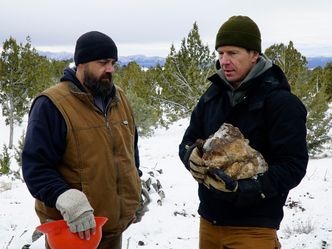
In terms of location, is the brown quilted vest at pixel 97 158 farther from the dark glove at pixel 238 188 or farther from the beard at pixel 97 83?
A: the dark glove at pixel 238 188

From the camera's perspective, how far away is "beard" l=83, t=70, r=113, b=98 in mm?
2617

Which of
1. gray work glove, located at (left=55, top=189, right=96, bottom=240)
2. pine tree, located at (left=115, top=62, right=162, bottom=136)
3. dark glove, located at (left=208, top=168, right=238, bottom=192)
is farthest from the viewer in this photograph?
pine tree, located at (left=115, top=62, right=162, bottom=136)

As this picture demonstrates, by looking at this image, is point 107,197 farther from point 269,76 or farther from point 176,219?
point 176,219

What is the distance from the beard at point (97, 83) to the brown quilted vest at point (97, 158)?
0.09 metres

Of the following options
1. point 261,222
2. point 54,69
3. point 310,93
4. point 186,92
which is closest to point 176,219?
point 261,222

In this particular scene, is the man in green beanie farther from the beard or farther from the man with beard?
the beard

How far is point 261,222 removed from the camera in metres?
2.20

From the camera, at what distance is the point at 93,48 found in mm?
2590

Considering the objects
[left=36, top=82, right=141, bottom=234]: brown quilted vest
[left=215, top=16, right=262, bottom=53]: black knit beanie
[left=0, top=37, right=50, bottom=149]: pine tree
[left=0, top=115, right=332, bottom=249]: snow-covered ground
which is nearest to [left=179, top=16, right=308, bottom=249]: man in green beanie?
[left=215, top=16, right=262, bottom=53]: black knit beanie

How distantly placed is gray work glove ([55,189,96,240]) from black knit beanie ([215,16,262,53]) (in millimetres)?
1333

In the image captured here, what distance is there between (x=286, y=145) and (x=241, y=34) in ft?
2.42

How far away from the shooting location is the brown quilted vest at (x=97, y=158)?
2455 millimetres

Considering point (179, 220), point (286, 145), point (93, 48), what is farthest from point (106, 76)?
point (179, 220)

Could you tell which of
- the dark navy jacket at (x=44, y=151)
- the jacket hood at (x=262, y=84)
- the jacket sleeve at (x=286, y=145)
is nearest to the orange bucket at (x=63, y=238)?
the dark navy jacket at (x=44, y=151)
